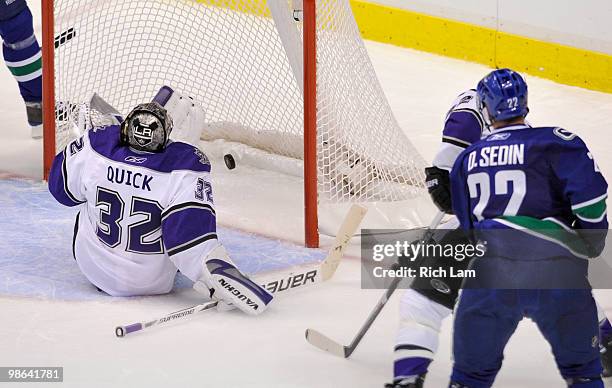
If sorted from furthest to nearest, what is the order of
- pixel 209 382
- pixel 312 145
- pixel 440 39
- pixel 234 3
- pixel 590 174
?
pixel 440 39
pixel 234 3
pixel 312 145
pixel 209 382
pixel 590 174

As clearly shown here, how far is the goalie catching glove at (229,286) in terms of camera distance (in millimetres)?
3811

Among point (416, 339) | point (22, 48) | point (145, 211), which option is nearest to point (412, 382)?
point (416, 339)

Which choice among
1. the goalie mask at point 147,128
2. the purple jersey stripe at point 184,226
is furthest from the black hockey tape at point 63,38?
the purple jersey stripe at point 184,226

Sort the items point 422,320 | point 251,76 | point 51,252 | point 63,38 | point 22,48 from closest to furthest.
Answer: point 422,320 < point 51,252 < point 251,76 < point 63,38 < point 22,48

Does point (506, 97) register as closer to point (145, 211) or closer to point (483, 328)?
point (483, 328)

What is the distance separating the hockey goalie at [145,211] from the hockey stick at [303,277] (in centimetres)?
13

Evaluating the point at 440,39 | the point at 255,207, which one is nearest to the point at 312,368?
the point at 255,207

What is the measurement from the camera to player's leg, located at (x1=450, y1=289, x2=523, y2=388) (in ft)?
9.29

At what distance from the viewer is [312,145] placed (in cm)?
450

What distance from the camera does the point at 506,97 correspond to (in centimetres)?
296

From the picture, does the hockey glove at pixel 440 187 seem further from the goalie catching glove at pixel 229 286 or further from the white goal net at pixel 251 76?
the white goal net at pixel 251 76

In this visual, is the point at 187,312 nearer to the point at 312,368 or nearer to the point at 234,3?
the point at 312,368

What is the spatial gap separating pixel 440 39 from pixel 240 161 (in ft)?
6.88

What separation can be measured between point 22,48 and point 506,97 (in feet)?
10.9
